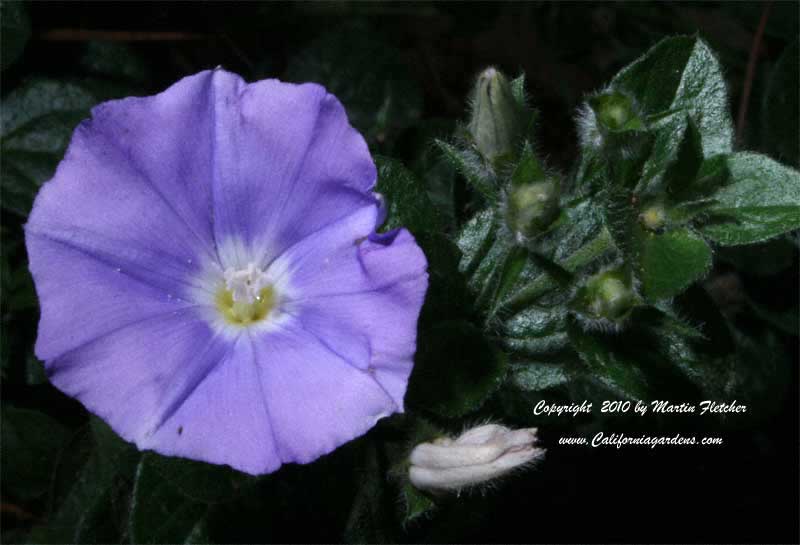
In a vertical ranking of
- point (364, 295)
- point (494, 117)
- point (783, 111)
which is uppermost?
point (783, 111)

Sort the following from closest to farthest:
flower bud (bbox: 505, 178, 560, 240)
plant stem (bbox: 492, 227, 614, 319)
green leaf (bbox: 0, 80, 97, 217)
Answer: flower bud (bbox: 505, 178, 560, 240) < plant stem (bbox: 492, 227, 614, 319) < green leaf (bbox: 0, 80, 97, 217)

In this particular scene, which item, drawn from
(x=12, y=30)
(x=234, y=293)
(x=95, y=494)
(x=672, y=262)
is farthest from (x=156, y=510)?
(x=12, y=30)

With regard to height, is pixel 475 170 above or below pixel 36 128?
below

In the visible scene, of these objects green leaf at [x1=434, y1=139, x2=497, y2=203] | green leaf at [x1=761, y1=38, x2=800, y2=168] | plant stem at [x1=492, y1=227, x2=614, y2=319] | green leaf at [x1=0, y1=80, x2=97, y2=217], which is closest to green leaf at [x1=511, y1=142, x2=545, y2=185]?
Answer: green leaf at [x1=434, y1=139, x2=497, y2=203]

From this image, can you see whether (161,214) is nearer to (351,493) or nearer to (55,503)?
(351,493)

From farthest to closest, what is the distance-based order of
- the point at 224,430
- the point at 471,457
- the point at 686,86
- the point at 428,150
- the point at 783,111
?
the point at 783,111
the point at 428,150
the point at 686,86
the point at 471,457
the point at 224,430

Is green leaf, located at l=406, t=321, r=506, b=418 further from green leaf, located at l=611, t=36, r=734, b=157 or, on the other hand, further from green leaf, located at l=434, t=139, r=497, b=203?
green leaf, located at l=611, t=36, r=734, b=157

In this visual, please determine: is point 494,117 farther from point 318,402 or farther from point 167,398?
point 167,398
